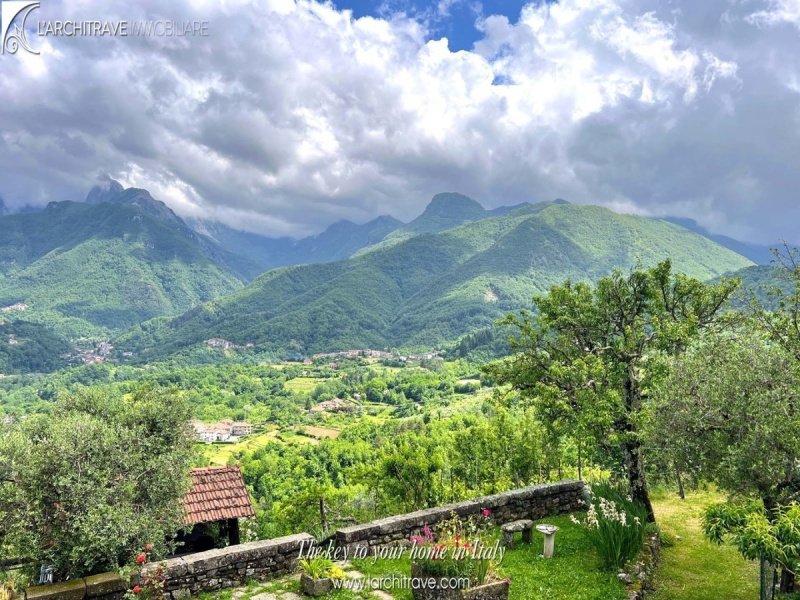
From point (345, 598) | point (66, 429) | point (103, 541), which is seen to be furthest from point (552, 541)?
point (66, 429)

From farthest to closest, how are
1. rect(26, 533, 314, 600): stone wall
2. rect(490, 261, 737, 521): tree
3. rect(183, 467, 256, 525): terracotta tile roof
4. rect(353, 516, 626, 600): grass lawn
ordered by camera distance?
rect(183, 467, 256, 525): terracotta tile roof → rect(490, 261, 737, 521): tree → rect(353, 516, 626, 600): grass lawn → rect(26, 533, 314, 600): stone wall

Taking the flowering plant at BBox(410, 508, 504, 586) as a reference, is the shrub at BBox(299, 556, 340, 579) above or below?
below

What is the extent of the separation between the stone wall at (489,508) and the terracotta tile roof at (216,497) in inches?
288

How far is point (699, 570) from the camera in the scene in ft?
36.3

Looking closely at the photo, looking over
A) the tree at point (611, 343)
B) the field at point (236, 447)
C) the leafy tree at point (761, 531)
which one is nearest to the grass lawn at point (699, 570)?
the leafy tree at point (761, 531)

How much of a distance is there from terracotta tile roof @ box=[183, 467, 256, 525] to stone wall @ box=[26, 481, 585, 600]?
7111mm

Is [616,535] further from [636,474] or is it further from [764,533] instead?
[764,533]

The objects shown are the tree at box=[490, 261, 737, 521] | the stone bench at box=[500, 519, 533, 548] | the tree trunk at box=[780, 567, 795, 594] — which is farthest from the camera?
the tree at box=[490, 261, 737, 521]

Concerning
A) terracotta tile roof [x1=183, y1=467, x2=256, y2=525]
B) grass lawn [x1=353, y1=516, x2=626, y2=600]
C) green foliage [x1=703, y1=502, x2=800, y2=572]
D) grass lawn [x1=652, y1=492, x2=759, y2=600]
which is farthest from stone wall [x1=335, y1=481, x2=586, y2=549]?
terracotta tile roof [x1=183, y1=467, x2=256, y2=525]

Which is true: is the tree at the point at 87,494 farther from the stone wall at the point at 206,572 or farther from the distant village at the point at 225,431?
the distant village at the point at 225,431

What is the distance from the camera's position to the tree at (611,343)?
12281mm

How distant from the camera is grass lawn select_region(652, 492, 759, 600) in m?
9.92

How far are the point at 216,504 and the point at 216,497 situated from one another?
32 centimetres

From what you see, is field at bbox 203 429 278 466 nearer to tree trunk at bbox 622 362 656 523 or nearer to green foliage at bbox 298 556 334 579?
green foliage at bbox 298 556 334 579
